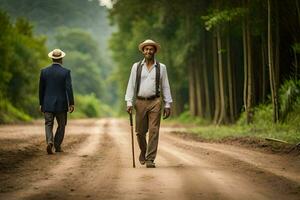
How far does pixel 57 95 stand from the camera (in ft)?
49.9

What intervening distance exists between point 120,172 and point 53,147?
580 cm

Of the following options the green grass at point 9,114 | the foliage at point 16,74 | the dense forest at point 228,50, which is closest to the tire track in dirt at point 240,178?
the dense forest at point 228,50

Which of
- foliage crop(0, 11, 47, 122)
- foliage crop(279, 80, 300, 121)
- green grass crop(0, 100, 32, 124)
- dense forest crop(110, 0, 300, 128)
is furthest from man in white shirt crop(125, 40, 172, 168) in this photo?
foliage crop(0, 11, 47, 122)

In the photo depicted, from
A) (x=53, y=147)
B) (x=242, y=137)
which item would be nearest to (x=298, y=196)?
(x=53, y=147)

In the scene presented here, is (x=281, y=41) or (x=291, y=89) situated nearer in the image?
(x=291, y=89)

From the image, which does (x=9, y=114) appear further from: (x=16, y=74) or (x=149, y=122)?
(x=149, y=122)

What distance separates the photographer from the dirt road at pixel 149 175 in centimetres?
835

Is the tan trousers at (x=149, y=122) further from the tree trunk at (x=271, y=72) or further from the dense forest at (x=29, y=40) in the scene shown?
the dense forest at (x=29, y=40)

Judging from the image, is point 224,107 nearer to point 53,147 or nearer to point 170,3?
point 170,3

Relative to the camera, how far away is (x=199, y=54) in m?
36.3

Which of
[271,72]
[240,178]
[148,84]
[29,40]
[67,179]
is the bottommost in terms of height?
[240,178]

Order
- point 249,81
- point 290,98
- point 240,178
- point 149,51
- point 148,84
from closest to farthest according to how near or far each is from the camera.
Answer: point 240,178 < point 149,51 < point 148,84 < point 290,98 < point 249,81

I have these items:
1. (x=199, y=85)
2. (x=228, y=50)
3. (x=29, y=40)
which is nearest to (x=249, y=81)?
(x=228, y=50)

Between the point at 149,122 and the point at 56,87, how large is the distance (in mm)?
4189
